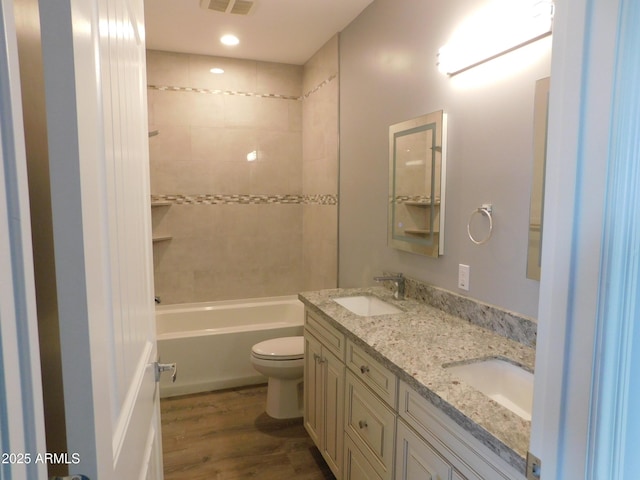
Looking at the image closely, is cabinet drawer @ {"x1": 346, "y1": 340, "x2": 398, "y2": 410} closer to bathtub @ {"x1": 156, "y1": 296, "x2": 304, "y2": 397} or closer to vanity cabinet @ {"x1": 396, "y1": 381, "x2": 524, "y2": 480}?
vanity cabinet @ {"x1": 396, "y1": 381, "x2": 524, "y2": 480}

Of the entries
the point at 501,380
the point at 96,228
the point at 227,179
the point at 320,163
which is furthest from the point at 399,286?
the point at 227,179

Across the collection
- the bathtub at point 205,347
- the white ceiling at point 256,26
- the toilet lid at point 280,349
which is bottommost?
the bathtub at point 205,347

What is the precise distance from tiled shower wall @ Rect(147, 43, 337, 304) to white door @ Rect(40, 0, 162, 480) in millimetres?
2637

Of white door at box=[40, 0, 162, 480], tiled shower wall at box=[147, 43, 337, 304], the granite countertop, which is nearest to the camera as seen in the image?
white door at box=[40, 0, 162, 480]

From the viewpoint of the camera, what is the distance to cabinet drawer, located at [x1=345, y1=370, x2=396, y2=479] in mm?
1470

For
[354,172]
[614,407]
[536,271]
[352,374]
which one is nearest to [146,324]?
[352,374]

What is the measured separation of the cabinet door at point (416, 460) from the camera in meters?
1.18

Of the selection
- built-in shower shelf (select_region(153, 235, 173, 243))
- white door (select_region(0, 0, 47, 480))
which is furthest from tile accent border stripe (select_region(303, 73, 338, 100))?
white door (select_region(0, 0, 47, 480))

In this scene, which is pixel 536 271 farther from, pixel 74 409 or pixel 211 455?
pixel 211 455

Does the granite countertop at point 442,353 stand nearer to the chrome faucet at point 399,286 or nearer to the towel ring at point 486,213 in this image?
the chrome faucet at point 399,286

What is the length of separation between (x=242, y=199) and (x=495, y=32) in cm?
267

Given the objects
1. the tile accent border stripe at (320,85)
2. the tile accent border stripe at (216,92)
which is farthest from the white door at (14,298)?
the tile accent border stripe at (216,92)

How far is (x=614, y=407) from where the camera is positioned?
460mm

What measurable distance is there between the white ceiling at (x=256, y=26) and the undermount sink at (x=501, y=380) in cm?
224
